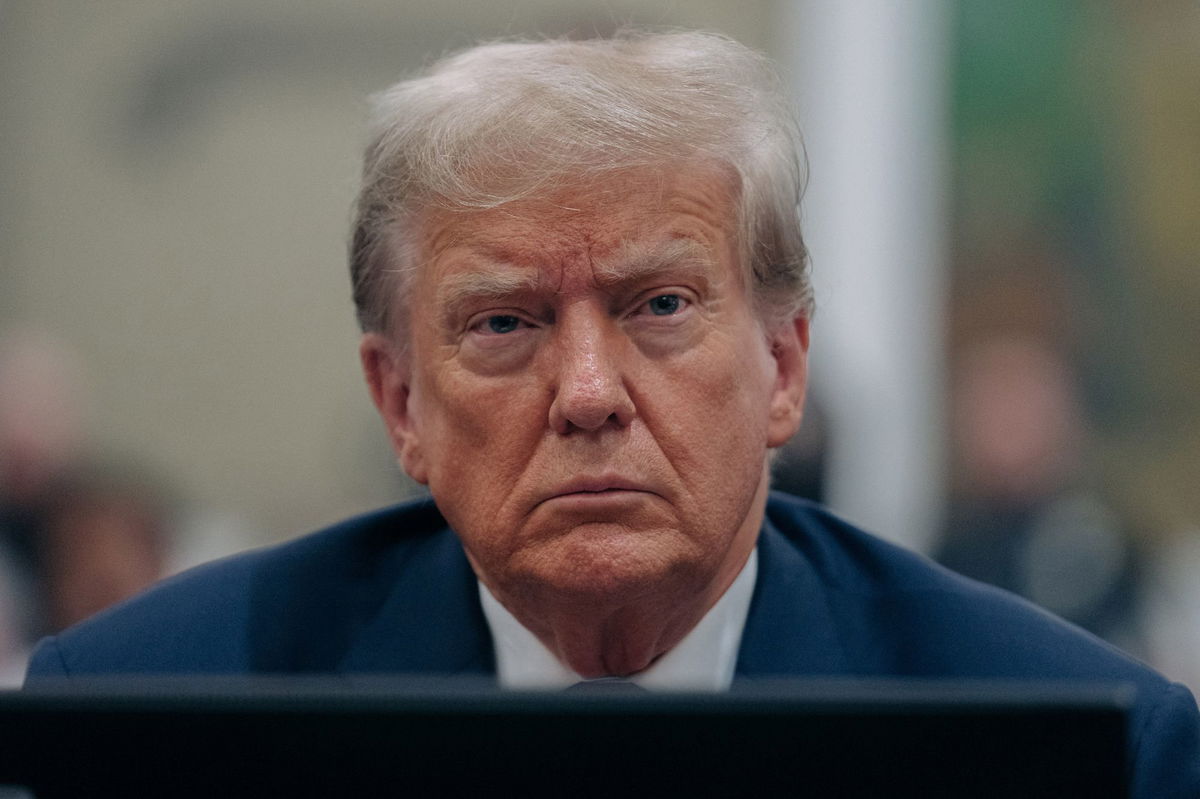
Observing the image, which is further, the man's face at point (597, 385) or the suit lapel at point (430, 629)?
the suit lapel at point (430, 629)

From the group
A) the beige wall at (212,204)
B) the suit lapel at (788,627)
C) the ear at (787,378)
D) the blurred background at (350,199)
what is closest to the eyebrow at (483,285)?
the ear at (787,378)

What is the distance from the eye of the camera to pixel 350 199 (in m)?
6.51

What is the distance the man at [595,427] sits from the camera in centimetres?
195

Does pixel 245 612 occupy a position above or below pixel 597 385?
below

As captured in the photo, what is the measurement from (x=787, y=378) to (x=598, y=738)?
4.21 feet

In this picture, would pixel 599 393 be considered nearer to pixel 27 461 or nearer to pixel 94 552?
pixel 94 552

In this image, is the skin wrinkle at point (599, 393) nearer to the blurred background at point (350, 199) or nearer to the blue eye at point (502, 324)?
the blue eye at point (502, 324)

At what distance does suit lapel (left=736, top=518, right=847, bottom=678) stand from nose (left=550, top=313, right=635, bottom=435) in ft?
1.59

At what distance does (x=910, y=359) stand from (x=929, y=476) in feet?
1.91

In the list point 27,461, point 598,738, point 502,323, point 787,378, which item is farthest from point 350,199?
point 598,738

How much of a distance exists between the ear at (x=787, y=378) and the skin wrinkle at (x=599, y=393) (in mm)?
98

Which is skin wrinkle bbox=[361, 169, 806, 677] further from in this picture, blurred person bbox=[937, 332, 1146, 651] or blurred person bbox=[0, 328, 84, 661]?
blurred person bbox=[0, 328, 84, 661]

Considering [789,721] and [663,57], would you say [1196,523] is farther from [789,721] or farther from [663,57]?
[789,721]

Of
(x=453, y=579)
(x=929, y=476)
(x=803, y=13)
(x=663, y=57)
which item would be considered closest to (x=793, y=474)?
(x=453, y=579)
